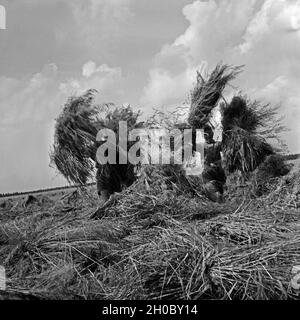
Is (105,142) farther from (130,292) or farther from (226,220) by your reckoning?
(130,292)

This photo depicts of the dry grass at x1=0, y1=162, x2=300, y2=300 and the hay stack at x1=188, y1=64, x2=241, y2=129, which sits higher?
the hay stack at x1=188, y1=64, x2=241, y2=129

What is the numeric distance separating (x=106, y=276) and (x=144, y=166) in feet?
7.02

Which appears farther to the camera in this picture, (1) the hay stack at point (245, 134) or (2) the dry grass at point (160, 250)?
(1) the hay stack at point (245, 134)

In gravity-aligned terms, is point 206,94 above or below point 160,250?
above

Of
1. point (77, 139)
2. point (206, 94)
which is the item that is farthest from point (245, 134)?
point (77, 139)

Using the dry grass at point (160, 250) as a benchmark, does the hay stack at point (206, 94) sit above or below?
above

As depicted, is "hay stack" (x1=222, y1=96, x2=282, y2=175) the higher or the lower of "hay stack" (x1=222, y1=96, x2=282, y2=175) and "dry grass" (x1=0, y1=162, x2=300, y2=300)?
the higher

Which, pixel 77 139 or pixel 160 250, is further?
pixel 77 139

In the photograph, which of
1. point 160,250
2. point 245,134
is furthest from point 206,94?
point 160,250

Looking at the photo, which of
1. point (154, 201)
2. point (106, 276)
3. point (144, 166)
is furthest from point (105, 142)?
point (106, 276)

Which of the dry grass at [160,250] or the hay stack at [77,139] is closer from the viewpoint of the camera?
the dry grass at [160,250]

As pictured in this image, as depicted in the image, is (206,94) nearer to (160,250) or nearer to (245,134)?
(245,134)

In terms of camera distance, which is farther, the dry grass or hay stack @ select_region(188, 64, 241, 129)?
hay stack @ select_region(188, 64, 241, 129)

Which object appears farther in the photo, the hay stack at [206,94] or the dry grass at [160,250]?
the hay stack at [206,94]
